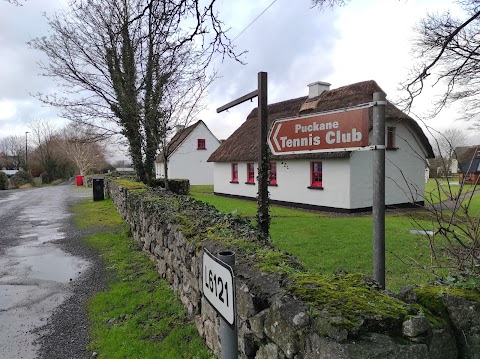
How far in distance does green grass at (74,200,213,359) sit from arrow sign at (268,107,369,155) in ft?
7.84

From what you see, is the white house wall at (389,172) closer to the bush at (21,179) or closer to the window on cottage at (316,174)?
the window on cottage at (316,174)

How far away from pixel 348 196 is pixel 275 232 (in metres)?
6.68

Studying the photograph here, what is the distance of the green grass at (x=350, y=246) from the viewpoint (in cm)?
655

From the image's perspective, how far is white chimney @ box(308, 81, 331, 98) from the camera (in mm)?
20625

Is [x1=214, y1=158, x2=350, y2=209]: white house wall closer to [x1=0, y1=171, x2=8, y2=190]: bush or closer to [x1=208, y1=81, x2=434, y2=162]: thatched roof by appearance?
[x1=208, y1=81, x2=434, y2=162]: thatched roof

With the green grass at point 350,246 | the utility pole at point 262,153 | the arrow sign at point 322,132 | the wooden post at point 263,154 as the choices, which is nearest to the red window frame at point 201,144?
the green grass at point 350,246

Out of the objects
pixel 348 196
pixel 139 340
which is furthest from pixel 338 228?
pixel 139 340

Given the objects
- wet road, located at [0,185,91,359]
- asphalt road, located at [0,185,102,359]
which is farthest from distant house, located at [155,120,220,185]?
asphalt road, located at [0,185,102,359]

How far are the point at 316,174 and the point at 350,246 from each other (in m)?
9.58

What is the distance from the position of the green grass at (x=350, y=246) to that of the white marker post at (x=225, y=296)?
2860 millimetres

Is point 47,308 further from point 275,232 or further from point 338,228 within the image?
point 338,228

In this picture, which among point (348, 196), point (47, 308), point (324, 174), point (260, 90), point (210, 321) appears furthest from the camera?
point (324, 174)

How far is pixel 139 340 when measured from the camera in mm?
4266

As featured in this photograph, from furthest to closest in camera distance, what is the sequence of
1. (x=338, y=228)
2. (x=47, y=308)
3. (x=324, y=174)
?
(x=324, y=174) → (x=338, y=228) → (x=47, y=308)
